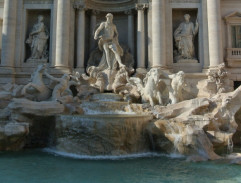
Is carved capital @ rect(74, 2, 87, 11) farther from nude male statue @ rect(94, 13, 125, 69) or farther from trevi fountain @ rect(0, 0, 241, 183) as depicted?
nude male statue @ rect(94, 13, 125, 69)

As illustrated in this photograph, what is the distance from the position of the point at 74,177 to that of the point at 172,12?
1274cm

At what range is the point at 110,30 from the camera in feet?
48.3

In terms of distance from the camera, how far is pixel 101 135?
8.39 metres

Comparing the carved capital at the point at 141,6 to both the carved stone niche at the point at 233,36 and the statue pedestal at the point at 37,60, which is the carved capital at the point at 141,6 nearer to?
the carved stone niche at the point at 233,36

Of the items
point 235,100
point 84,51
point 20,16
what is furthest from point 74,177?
point 20,16

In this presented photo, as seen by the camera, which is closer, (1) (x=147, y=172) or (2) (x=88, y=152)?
(1) (x=147, y=172)

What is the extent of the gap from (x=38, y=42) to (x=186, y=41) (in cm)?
883

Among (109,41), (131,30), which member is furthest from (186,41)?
(109,41)

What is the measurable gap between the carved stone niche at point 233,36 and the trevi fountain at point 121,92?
60 mm

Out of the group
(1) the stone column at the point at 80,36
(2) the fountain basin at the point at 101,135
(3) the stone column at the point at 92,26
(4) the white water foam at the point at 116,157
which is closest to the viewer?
(4) the white water foam at the point at 116,157

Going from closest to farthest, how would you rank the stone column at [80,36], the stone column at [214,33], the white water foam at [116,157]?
1. the white water foam at [116,157]
2. the stone column at [214,33]
3. the stone column at [80,36]

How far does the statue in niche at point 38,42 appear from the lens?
1521cm

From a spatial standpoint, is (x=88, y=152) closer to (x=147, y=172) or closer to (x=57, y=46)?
(x=147, y=172)

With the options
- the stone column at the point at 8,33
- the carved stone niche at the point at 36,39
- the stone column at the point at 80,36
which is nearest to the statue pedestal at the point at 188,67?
the stone column at the point at 80,36
